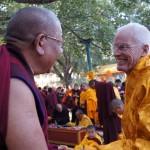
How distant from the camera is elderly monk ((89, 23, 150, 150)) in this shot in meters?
1.85

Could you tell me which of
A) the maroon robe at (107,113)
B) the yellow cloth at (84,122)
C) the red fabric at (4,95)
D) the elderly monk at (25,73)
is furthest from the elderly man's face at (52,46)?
the yellow cloth at (84,122)

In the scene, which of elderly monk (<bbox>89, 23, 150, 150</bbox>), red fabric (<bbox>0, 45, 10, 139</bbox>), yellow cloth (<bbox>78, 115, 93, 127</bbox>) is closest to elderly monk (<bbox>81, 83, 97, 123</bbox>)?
yellow cloth (<bbox>78, 115, 93, 127</bbox>)

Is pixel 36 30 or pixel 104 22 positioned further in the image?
pixel 104 22

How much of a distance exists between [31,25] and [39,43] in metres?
0.08

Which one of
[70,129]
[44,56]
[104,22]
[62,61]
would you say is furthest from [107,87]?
[62,61]

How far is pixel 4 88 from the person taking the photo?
1.00m

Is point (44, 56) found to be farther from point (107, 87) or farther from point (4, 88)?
point (107, 87)

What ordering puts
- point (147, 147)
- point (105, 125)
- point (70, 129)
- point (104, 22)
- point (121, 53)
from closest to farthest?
point (147, 147), point (121, 53), point (105, 125), point (70, 129), point (104, 22)

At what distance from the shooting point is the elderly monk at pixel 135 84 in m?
1.85

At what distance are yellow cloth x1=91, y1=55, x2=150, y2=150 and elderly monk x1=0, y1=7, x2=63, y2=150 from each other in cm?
83

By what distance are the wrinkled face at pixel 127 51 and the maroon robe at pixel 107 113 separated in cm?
424

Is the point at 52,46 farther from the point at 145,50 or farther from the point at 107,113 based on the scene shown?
the point at 107,113

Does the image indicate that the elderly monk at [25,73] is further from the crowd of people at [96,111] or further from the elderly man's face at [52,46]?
the crowd of people at [96,111]

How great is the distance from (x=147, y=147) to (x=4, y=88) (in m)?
1.12
